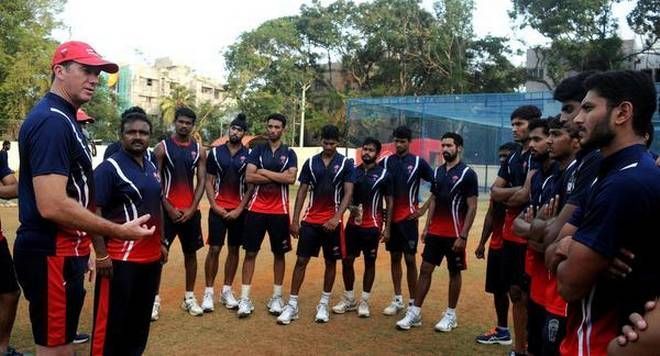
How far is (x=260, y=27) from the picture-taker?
158 feet

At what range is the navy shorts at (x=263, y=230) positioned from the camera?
7.29 meters

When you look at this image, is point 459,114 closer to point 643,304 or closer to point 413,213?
point 413,213

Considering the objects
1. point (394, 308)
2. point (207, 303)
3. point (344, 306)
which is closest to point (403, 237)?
point (394, 308)

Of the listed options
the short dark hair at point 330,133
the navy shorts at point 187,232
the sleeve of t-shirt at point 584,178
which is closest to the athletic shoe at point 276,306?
the navy shorts at point 187,232

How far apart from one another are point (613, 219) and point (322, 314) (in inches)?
197

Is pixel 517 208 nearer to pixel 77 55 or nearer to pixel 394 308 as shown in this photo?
pixel 394 308

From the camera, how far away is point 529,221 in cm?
416

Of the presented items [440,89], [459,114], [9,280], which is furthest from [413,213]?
[440,89]

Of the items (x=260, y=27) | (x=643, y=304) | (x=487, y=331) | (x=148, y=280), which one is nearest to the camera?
(x=643, y=304)

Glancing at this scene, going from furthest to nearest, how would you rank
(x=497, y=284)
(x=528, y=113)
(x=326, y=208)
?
(x=326, y=208), (x=497, y=284), (x=528, y=113)

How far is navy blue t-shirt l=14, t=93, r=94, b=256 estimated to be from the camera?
3299 mm

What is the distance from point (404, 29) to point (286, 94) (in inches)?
430

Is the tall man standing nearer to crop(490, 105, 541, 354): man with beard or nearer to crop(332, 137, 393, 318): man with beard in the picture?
crop(332, 137, 393, 318): man with beard

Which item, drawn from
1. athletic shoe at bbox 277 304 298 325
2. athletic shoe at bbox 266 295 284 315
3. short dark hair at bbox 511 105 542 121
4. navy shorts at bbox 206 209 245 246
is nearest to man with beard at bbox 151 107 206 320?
navy shorts at bbox 206 209 245 246
